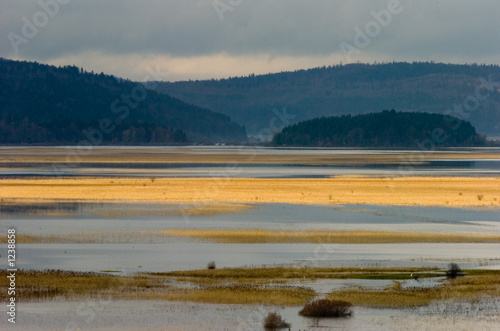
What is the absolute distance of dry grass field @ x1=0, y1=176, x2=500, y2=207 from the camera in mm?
52781

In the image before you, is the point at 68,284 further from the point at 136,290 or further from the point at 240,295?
the point at 240,295

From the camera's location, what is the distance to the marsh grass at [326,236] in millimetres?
35469

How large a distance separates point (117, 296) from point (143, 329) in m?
3.27

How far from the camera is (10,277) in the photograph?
26.2 metres

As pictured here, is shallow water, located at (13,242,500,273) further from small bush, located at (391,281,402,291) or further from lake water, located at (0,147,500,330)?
small bush, located at (391,281,402,291)

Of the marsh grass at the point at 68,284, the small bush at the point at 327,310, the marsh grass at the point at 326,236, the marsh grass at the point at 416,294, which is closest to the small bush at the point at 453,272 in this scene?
the marsh grass at the point at 416,294

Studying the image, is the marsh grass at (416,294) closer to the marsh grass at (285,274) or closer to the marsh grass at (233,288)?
the marsh grass at (233,288)

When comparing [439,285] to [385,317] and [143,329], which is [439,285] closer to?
[385,317]

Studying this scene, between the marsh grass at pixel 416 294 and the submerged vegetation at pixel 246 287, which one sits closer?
the marsh grass at pixel 416 294

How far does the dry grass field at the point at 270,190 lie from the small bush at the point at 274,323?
29.5 meters

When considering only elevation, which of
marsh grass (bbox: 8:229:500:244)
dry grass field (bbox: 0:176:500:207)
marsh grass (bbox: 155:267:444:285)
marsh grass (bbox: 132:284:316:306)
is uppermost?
dry grass field (bbox: 0:176:500:207)

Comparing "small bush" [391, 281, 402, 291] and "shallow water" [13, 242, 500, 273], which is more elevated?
"shallow water" [13, 242, 500, 273]

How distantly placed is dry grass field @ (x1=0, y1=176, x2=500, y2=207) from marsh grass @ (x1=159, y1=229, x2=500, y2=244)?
1305 cm

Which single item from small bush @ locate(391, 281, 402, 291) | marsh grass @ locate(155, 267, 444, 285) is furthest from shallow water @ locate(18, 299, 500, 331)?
marsh grass @ locate(155, 267, 444, 285)
